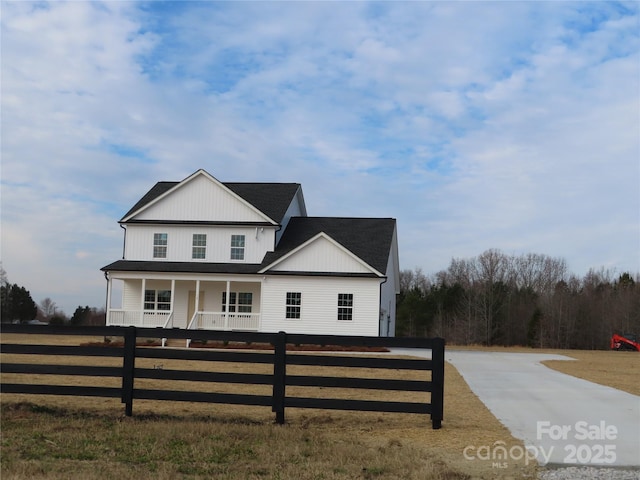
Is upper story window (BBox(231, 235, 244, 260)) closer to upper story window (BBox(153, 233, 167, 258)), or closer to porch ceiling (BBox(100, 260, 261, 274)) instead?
porch ceiling (BBox(100, 260, 261, 274))

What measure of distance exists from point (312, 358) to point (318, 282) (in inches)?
859

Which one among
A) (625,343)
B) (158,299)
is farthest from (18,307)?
(625,343)

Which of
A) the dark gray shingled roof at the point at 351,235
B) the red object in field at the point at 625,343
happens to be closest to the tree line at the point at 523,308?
the red object in field at the point at 625,343

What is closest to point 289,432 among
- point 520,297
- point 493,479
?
point 493,479

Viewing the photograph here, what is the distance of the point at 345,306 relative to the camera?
31266 mm

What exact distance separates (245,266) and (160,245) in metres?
4.85

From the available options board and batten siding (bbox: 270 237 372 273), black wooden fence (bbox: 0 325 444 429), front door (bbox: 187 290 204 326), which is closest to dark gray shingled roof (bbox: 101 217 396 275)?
board and batten siding (bbox: 270 237 372 273)

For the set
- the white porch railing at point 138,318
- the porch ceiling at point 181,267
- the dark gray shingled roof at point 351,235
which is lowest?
the white porch railing at point 138,318

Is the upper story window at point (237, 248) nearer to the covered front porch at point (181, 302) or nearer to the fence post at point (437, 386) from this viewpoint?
the covered front porch at point (181, 302)

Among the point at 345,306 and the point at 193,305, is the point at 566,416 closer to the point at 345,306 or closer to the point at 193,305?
the point at 345,306

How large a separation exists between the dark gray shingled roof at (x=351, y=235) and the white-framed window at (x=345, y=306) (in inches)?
75.3

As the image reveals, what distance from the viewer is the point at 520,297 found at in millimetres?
63719

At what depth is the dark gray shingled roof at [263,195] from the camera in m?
34.7

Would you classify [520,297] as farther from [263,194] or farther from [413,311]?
[263,194]
